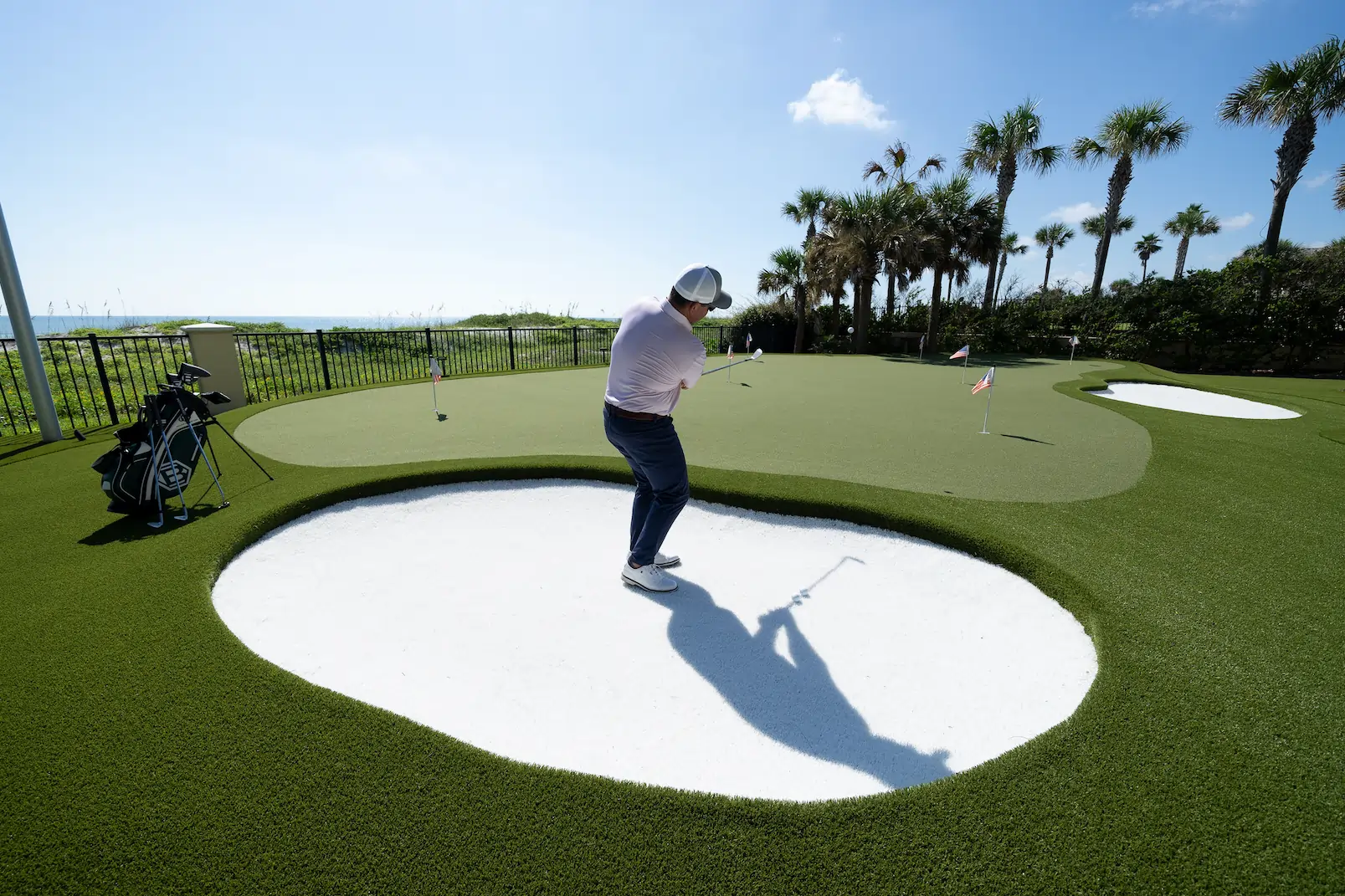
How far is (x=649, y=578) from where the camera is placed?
3.39 meters

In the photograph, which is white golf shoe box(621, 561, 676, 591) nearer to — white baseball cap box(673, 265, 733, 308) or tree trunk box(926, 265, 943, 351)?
white baseball cap box(673, 265, 733, 308)

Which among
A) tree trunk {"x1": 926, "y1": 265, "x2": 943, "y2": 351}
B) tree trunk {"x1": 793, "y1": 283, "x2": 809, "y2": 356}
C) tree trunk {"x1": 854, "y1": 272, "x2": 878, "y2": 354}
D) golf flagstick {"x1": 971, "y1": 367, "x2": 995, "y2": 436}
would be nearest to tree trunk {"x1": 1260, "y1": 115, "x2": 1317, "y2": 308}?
tree trunk {"x1": 926, "y1": 265, "x2": 943, "y2": 351}

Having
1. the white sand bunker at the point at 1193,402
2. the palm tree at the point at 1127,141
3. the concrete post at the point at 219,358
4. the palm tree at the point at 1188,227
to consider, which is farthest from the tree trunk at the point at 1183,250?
the concrete post at the point at 219,358

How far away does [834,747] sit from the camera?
2301 mm

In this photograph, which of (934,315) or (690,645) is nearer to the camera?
(690,645)

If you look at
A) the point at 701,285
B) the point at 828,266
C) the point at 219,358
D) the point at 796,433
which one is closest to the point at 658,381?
the point at 701,285

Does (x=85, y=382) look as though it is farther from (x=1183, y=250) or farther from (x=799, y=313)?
(x=1183, y=250)

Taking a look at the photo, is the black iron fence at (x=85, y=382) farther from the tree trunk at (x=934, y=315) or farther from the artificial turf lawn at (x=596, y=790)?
the tree trunk at (x=934, y=315)

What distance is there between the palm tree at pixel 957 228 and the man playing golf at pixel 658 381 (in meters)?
21.0

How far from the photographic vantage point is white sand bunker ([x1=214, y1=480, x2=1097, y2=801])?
2.30m

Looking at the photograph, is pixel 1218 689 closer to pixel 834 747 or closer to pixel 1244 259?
pixel 834 747

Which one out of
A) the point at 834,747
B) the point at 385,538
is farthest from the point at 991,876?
the point at 385,538

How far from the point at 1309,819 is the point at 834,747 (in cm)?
142

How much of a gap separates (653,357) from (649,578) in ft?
4.52
